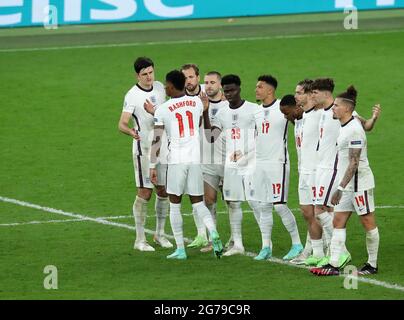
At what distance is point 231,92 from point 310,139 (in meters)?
1.38

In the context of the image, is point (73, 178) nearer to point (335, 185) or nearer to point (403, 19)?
point (335, 185)

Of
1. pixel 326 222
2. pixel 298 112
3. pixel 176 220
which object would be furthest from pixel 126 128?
pixel 326 222

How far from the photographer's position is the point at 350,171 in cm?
1456

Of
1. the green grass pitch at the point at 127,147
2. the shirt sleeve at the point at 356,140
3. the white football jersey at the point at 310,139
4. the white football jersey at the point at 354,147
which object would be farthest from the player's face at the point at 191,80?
the shirt sleeve at the point at 356,140

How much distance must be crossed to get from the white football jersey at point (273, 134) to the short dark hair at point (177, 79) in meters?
1.14

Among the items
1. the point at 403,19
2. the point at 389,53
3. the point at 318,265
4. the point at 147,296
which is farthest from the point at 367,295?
the point at 403,19

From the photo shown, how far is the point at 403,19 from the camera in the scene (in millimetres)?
33281

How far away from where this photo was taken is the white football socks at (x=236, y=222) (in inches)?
648

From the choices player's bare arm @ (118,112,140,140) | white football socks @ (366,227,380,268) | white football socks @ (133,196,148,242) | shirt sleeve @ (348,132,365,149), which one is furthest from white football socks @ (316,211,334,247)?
player's bare arm @ (118,112,140,140)

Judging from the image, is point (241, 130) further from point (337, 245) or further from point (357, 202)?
point (337, 245)

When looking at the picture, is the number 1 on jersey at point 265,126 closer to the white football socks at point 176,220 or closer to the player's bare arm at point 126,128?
the white football socks at point 176,220

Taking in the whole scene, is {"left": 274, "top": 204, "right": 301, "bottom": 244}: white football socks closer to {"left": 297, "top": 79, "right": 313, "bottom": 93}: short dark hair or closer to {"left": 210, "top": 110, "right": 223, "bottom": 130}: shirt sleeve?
{"left": 210, "top": 110, "right": 223, "bottom": 130}: shirt sleeve

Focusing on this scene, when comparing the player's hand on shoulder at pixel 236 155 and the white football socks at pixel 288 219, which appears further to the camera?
the player's hand on shoulder at pixel 236 155

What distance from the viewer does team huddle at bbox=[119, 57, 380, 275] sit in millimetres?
14820
